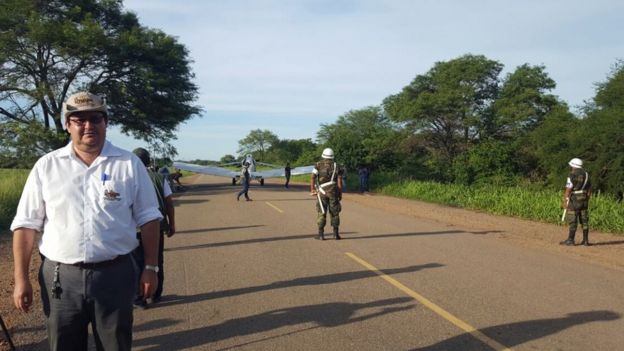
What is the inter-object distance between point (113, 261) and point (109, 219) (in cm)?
27

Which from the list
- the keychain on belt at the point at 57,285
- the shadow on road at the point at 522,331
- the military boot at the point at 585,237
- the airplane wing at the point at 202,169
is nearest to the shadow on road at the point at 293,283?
the shadow on road at the point at 522,331

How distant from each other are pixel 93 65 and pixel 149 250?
32.3m

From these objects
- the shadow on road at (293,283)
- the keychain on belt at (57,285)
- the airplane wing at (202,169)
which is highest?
the airplane wing at (202,169)

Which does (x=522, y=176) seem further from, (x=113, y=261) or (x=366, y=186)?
(x=113, y=261)

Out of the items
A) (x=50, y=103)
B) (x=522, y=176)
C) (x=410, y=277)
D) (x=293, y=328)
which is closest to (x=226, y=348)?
(x=293, y=328)

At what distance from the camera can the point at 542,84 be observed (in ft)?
147

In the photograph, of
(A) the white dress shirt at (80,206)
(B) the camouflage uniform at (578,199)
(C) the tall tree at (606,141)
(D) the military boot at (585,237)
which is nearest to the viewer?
(A) the white dress shirt at (80,206)

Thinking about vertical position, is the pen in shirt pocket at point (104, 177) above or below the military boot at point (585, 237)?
above

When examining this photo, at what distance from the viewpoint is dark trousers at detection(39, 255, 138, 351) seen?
3.16m

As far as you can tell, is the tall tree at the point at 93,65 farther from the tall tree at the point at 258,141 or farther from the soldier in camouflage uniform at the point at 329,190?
the tall tree at the point at 258,141

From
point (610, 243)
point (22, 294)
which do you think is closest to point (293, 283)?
point (22, 294)

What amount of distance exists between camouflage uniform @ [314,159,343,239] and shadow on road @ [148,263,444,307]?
333cm

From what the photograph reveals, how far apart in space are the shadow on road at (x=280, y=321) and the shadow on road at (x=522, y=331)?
1088 mm

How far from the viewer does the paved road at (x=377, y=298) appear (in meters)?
5.29
